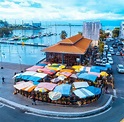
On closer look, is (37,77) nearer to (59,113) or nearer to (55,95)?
(55,95)

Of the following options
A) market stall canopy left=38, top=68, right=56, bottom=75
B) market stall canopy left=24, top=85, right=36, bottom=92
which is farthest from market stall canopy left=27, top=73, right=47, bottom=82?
market stall canopy left=24, top=85, right=36, bottom=92

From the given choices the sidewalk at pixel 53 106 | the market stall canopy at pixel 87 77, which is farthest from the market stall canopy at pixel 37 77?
the market stall canopy at pixel 87 77

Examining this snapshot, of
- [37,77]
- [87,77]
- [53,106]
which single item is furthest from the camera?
[87,77]

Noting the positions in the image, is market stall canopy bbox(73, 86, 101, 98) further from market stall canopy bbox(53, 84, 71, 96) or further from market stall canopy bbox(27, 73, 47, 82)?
market stall canopy bbox(27, 73, 47, 82)

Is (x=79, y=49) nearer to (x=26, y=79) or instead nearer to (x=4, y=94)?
(x=26, y=79)

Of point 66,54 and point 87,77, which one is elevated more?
point 66,54

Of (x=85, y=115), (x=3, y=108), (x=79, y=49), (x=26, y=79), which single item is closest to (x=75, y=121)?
(x=85, y=115)

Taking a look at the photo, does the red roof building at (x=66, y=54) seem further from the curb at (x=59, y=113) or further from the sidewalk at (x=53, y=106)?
the curb at (x=59, y=113)

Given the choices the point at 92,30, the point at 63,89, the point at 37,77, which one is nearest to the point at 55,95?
the point at 63,89

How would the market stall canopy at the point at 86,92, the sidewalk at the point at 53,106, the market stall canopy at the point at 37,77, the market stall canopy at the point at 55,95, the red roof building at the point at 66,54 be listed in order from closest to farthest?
the sidewalk at the point at 53,106
the market stall canopy at the point at 55,95
the market stall canopy at the point at 86,92
the market stall canopy at the point at 37,77
the red roof building at the point at 66,54
